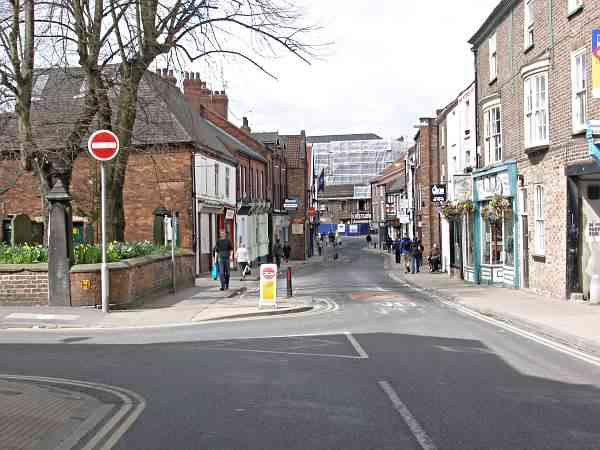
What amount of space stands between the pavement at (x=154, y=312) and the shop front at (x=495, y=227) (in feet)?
24.0

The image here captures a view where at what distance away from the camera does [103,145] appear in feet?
59.4

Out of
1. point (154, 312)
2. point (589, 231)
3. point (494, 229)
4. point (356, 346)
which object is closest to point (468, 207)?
point (494, 229)

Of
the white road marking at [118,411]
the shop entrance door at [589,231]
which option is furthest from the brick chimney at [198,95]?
the white road marking at [118,411]

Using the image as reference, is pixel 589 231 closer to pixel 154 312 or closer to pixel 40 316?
pixel 154 312

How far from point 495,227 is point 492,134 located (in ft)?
11.0

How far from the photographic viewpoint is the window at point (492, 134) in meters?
28.1

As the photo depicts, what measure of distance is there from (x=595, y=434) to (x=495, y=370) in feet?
12.0

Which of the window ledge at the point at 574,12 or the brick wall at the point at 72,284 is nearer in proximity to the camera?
the brick wall at the point at 72,284

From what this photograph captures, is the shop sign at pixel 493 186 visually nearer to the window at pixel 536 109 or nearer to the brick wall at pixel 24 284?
the window at pixel 536 109

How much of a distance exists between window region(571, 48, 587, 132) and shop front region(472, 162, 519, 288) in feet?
18.4

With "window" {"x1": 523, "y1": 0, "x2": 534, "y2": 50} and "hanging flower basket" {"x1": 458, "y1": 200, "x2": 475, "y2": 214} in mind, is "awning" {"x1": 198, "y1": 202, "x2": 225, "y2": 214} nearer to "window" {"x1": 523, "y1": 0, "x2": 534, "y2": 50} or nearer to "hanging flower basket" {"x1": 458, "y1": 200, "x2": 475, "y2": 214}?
"hanging flower basket" {"x1": 458, "y1": 200, "x2": 475, "y2": 214}

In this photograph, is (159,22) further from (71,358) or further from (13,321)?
(71,358)

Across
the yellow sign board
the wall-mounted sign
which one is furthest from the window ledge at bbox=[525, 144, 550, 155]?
the yellow sign board

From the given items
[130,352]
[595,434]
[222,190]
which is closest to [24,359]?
[130,352]
